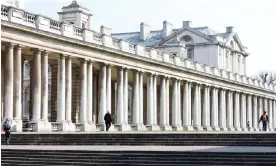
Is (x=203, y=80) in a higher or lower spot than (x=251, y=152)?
higher

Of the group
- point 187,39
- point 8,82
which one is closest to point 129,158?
point 8,82

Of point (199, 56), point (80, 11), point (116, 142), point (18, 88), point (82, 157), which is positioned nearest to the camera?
point (82, 157)

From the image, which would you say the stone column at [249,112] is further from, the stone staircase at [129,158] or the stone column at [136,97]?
the stone staircase at [129,158]

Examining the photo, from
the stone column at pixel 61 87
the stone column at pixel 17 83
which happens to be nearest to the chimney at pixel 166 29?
the stone column at pixel 61 87

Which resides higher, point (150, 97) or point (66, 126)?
point (150, 97)

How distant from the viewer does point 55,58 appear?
5191 cm

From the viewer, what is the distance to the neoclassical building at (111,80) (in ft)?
140

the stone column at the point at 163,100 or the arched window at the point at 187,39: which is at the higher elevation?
the arched window at the point at 187,39

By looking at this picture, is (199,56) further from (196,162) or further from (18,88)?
(196,162)

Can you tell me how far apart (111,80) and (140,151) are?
44.6 meters

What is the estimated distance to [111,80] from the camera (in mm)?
68000

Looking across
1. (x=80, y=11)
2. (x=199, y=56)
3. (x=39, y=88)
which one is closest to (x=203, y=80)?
(x=80, y=11)

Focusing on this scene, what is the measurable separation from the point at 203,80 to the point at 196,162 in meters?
54.6

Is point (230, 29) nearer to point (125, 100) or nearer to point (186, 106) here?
point (186, 106)
